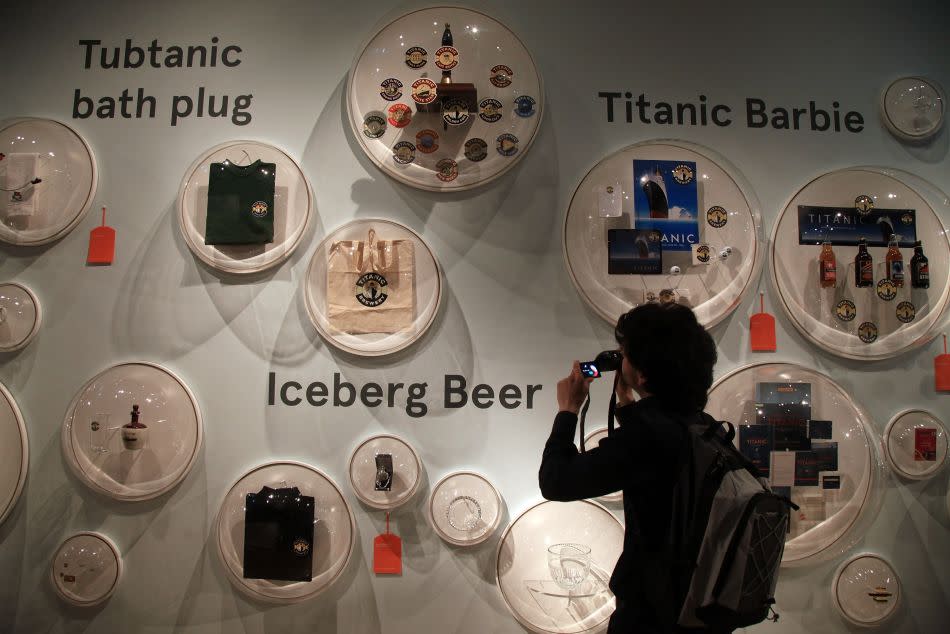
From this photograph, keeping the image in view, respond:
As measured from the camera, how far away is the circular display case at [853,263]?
8.50 feet

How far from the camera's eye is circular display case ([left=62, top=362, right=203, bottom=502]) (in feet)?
7.99

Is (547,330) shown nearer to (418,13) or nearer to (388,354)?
(388,354)

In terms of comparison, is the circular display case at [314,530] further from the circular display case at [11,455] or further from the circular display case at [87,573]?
the circular display case at [11,455]

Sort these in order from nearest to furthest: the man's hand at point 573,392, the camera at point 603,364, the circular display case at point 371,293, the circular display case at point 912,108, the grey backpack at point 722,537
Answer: the grey backpack at point 722,537 < the man's hand at point 573,392 < the camera at point 603,364 < the circular display case at point 371,293 < the circular display case at point 912,108

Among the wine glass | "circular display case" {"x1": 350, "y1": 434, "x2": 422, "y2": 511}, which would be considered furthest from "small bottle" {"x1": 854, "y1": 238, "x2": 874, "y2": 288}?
"circular display case" {"x1": 350, "y1": 434, "x2": 422, "y2": 511}

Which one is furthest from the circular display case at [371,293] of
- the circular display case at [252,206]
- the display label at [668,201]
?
the display label at [668,201]

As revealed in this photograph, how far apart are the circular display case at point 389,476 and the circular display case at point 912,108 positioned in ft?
8.45

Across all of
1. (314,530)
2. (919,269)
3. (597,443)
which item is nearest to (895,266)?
(919,269)

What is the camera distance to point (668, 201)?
2.57 metres

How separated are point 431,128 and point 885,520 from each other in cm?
255

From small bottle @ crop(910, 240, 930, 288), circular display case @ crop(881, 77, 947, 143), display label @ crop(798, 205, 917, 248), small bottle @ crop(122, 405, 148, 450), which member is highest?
circular display case @ crop(881, 77, 947, 143)

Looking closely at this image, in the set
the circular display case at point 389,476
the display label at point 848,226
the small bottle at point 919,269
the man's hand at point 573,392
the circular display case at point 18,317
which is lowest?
the circular display case at point 389,476

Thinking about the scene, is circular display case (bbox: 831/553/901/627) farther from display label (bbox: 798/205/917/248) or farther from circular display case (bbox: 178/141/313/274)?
circular display case (bbox: 178/141/313/274)

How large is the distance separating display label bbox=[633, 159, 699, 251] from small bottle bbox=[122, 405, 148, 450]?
2167 mm
